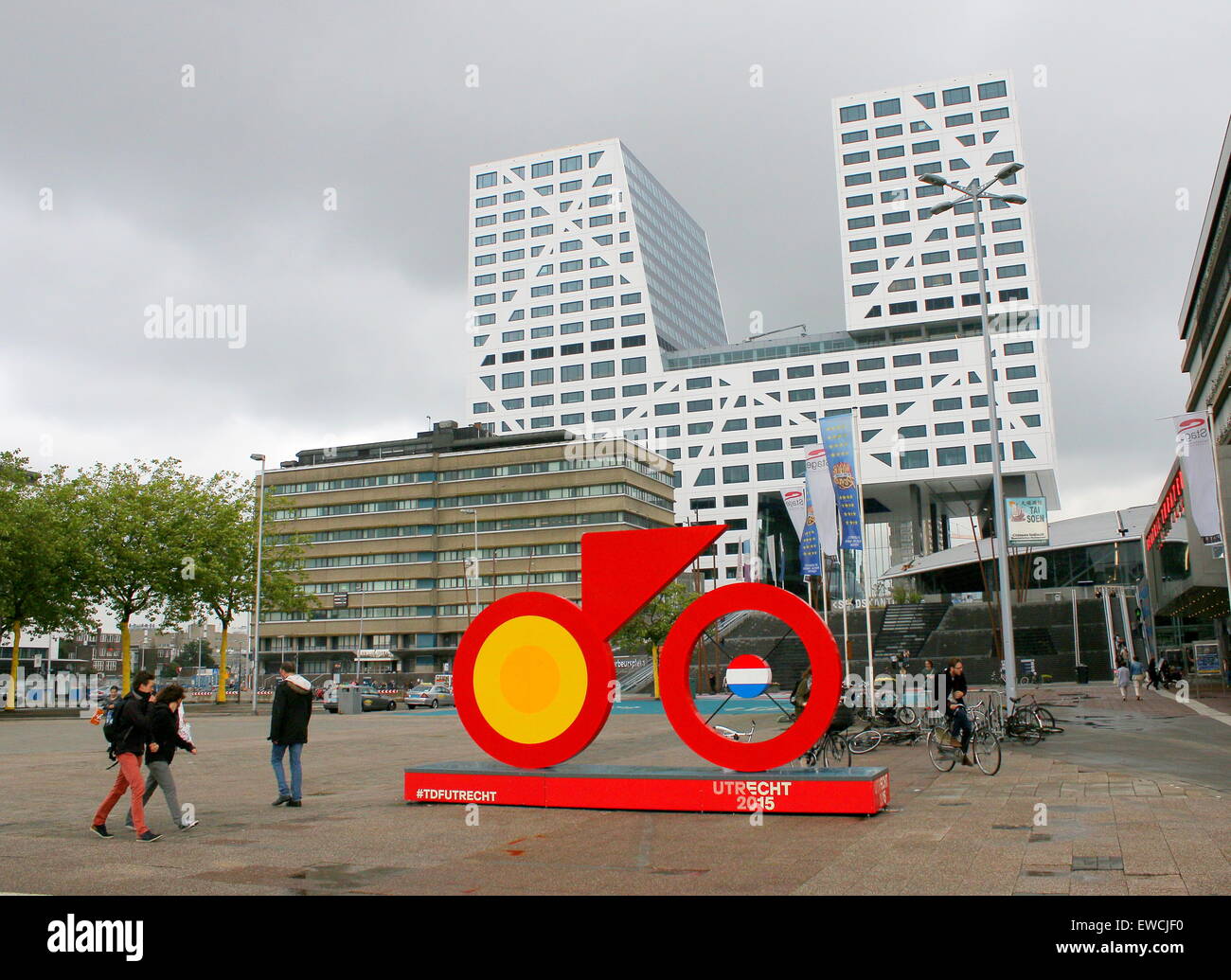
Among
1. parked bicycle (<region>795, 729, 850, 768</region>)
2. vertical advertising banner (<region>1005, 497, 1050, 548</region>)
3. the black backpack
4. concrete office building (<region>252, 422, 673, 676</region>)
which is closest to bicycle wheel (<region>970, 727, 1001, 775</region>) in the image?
parked bicycle (<region>795, 729, 850, 768</region>)

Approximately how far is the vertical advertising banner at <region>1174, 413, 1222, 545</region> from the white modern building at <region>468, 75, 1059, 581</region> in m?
51.8

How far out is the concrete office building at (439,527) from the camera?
92.7 metres

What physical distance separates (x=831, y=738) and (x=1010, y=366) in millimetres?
74899

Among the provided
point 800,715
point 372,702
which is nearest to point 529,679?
point 800,715

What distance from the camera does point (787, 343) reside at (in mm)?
99938

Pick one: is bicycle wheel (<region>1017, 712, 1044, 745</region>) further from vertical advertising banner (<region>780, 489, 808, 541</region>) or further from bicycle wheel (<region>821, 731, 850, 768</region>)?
vertical advertising banner (<region>780, 489, 808, 541</region>)

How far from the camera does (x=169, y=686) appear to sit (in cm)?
1084

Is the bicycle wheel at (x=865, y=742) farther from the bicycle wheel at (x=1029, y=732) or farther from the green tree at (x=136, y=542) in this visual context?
the green tree at (x=136, y=542)

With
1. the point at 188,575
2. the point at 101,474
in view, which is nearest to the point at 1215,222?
the point at 188,575

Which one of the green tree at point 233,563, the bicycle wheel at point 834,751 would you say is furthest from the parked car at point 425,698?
the bicycle wheel at point 834,751

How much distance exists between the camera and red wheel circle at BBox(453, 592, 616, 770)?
1244cm

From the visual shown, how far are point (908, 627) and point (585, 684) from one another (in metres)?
49.6

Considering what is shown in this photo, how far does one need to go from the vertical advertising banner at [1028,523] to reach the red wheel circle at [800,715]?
2713 cm

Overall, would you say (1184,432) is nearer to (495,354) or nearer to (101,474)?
(101,474)
